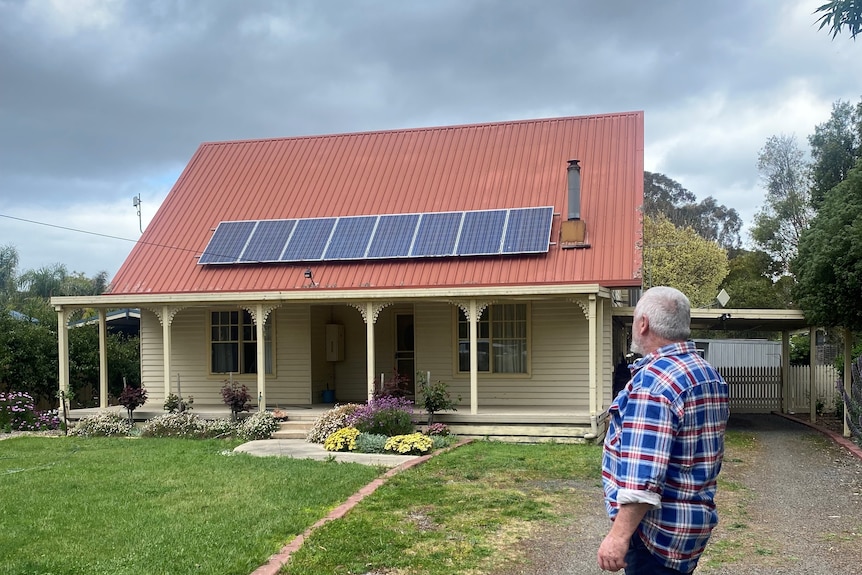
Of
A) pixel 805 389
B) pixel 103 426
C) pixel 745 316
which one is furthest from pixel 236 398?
pixel 805 389

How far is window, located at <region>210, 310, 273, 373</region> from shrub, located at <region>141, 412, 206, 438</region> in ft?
7.38

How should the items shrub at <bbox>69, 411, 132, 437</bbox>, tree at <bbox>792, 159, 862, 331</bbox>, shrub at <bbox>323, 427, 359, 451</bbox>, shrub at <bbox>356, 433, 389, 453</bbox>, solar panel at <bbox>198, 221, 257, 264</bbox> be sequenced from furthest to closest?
solar panel at <bbox>198, 221, 257, 264</bbox>
shrub at <bbox>69, 411, 132, 437</bbox>
tree at <bbox>792, 159, 862, 331</bbox>
shrub at <bbox>323, 427, 359, 451</bbox>
shrub at <bbox>356, 433, 389, 453</bbox>

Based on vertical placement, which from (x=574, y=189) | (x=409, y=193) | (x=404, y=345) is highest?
(x=409, y=193)

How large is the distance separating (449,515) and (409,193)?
10.3m

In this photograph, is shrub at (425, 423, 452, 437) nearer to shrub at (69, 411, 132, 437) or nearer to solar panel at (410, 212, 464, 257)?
solar panel at (410, 212, 464, 257)

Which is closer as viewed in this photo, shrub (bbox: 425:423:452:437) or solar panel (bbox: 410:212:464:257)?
shrub (bbox: 425:423:452:437)

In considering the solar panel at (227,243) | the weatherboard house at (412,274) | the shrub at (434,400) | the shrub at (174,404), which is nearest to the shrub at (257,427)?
the weatherboard house at (412,274)

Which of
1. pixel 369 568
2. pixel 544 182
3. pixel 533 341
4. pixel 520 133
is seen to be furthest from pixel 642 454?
pixel 520 133

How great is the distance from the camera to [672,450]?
283cm

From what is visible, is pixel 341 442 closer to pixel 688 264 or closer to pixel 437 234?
pixel 437 234

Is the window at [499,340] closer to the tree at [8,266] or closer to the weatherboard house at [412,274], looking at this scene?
the weatherboard house at [412,274]

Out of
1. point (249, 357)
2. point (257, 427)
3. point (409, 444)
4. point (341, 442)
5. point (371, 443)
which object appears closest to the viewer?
point (409, 444)

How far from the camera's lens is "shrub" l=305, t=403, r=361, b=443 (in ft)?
40.4

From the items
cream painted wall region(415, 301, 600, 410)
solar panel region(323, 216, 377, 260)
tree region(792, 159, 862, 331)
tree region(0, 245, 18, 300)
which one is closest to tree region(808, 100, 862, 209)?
tree region(792, 159, 862, 331)
